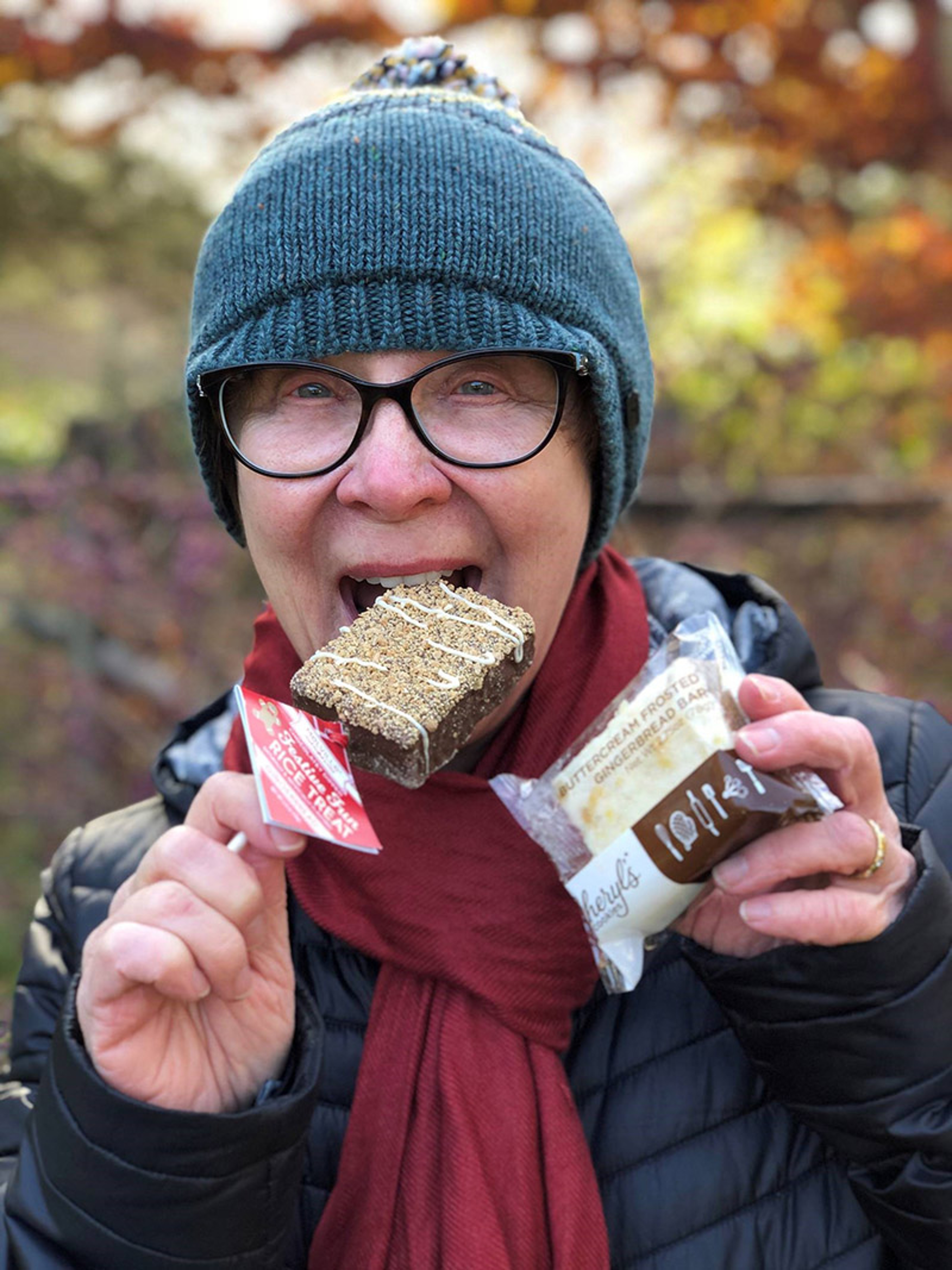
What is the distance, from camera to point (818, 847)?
1609 mm

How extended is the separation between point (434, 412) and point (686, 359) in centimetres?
668

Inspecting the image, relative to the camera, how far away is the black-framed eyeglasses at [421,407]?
1.92 meters

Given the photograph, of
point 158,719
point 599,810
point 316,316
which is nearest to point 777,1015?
point 599,810

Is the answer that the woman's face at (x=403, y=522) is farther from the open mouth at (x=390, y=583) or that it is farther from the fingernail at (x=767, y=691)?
the fingernail at (x=767, y=691)

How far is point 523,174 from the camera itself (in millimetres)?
2066

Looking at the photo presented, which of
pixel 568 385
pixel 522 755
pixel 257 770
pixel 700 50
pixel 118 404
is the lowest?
pixel 118 404

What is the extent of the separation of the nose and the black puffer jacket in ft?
2.70

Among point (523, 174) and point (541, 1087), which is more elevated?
point (523, 174)

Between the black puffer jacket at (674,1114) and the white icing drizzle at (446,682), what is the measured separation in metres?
0.60

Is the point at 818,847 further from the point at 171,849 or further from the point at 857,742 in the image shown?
the point at 171,849

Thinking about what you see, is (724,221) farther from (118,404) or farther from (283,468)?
(283,468)

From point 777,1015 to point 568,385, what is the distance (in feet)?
3.83

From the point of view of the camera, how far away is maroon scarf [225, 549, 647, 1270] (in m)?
1.88

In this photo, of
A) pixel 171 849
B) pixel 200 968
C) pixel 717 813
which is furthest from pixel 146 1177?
pixel 717 813
